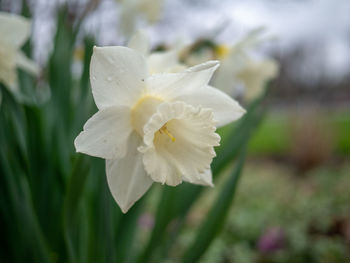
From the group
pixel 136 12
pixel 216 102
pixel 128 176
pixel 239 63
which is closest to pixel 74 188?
pixel 128 176

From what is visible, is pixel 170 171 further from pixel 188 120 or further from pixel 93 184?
pixel 93 184

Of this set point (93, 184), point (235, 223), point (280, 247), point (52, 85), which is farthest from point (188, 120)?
point (235, 223)

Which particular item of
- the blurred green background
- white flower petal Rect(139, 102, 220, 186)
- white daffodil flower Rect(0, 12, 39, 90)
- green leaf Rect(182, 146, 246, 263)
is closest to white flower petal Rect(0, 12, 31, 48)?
white daffodil flower Rect(0, 12, 39, 90)

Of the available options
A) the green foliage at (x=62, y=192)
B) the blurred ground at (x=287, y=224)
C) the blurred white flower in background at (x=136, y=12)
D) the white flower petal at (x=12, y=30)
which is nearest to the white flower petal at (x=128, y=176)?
the green foliage at (x=62, y=192)

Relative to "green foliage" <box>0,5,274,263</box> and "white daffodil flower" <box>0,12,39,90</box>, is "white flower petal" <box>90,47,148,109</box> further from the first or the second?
"white daffodil flower" <box>0,12,39,90</box>

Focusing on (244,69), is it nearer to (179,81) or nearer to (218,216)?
(218,216)

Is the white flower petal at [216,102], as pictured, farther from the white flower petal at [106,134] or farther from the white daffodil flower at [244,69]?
the white daffodil flower at [244,69]
